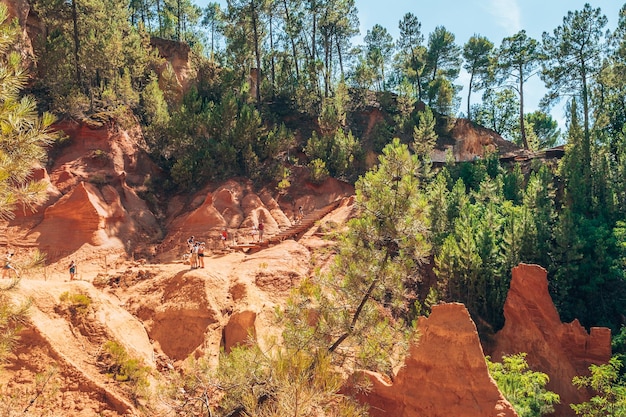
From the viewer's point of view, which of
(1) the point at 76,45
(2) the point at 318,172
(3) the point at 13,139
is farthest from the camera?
(2) the point at 318,172

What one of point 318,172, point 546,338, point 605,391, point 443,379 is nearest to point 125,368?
point 443,379

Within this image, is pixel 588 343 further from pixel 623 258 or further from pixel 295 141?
pixel 295 141

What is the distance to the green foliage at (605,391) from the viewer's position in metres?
15.2

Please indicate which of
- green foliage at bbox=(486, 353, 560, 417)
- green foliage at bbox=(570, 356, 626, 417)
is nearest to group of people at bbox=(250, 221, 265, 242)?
green foliage at bbox=(486, 353, 560, 417)

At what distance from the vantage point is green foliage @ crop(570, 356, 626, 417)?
49.9ft

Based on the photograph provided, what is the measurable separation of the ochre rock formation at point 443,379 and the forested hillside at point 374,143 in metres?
0.76

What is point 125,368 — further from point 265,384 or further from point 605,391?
point 605,391

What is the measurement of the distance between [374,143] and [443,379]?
2835 cm

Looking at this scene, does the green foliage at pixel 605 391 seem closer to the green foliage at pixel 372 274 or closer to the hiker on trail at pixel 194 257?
the green foliage at pixel 372 274

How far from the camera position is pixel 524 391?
16.2 m

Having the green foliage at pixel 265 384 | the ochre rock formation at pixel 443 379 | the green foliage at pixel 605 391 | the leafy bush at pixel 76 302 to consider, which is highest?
the leafy bush at pixel 76 302

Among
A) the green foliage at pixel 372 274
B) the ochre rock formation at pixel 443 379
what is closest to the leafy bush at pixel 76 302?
the green foliage at pixel 372 274

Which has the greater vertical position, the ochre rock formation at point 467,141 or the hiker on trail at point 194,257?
the ochre rock formation at point 467,141

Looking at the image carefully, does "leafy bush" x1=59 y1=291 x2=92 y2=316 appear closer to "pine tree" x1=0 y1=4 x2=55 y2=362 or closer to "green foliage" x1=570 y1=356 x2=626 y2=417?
"pine tree" x1=0 y1=4 x2=55 y2=362
